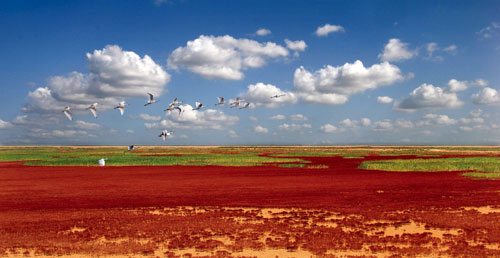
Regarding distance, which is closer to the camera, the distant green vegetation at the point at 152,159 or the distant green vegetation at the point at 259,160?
the distant green vegetation at the point at 259,160

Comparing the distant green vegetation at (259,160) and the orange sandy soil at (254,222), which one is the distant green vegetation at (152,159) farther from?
the orange sandy soil at (254,222)

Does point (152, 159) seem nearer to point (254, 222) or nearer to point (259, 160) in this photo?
point (259, 160)

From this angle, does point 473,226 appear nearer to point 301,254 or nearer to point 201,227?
point 301,254

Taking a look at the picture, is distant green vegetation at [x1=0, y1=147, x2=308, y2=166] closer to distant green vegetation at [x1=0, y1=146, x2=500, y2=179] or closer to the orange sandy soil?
distant green vegetation at [x1=0, y1=146, x2=500, y2=179]

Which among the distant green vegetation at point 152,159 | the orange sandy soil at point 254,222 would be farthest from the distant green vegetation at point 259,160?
the orange sandy soil at point 254,222

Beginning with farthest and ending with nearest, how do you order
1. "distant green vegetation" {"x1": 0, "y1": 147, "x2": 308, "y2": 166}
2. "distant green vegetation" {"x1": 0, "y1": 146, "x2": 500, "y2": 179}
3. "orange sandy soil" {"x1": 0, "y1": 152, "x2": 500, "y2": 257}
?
"distant green vegetation" {"x1": 0, "y1": 147, "x2": 308, "y2": 166}
"distant green vegetation" {"x1": 0, "y1": 146, "x2": 500, "y2": 179}
"orange sandy soil" {"x1": 0, "y1": 152, "x2": 500, "y2": 257}

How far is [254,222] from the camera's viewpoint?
14.6 meters

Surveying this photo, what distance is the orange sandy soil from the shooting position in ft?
36.6

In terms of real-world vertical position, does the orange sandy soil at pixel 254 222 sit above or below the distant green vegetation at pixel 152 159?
below

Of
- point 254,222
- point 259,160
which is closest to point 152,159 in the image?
point 259,160

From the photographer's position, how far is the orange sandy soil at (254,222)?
36.6ft

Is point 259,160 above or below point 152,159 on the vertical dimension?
below

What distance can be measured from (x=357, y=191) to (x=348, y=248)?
13.0 meters

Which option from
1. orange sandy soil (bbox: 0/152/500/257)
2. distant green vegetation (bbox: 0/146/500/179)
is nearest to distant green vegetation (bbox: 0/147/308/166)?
distant green vegetation (bbox: 0/146/500/179)
